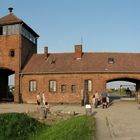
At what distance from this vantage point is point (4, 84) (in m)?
52.3

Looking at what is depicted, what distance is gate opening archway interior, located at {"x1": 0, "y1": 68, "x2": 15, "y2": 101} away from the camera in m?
50.4

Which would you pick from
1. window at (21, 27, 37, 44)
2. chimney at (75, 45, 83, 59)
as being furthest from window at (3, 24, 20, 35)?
chimney at (75, 45, 83, 59)

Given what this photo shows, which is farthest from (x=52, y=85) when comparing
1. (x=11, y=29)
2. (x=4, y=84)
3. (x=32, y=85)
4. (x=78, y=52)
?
(x=11, y=29)

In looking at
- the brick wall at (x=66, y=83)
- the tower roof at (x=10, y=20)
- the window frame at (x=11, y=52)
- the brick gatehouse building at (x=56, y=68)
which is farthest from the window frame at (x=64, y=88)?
the tower roof at (x=10, y=20)

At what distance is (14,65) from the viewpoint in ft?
156

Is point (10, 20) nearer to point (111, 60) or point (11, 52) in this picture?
point (11, 52)

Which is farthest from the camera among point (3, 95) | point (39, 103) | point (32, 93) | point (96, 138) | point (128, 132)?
point (3, 95)

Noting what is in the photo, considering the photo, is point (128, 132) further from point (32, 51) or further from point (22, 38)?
point (32, 51)

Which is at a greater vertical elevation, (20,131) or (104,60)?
(104,60)

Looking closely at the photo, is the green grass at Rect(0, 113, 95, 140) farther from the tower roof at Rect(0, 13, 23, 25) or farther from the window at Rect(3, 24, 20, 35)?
the tower roof at Rect(0, 13, 23, 25)

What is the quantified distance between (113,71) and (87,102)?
16.3 ft

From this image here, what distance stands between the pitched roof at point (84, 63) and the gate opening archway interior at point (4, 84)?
4.36 m

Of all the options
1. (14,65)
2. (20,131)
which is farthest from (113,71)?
(20,131)

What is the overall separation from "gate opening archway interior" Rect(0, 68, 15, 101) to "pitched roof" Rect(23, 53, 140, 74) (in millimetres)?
4362
